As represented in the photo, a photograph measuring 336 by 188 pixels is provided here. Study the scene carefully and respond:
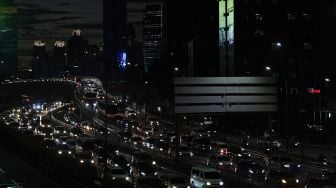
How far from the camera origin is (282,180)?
40.8 meters

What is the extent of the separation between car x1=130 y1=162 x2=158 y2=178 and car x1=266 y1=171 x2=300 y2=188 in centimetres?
899

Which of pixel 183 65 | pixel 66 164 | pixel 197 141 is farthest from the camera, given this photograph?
pixel 183 65

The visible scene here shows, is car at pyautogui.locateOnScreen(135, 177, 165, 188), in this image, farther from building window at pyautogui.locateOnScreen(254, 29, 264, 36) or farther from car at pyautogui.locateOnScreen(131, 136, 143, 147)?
building window at pyautogui.locateOnScreen(254, 29, 264, 36)

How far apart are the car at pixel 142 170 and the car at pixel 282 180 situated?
899 centimetres

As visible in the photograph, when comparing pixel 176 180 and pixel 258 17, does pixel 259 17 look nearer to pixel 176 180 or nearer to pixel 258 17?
pixel 258 17

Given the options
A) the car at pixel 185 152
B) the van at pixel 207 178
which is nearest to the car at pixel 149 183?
the van at pixel 207 178

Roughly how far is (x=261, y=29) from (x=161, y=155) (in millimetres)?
Answer: 51339

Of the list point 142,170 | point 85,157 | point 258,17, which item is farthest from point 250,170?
point 258,17

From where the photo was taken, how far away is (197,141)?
75375mm

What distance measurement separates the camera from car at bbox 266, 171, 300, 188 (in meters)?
40.3

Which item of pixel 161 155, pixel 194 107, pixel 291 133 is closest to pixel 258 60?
pixel 291 133

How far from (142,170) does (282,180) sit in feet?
37.5

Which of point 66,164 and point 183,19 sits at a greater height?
point 183,19

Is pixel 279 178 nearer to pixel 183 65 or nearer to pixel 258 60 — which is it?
pixel 258 60
